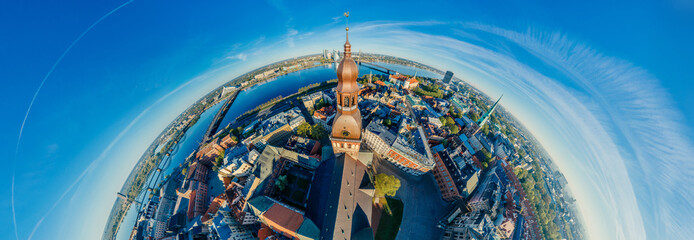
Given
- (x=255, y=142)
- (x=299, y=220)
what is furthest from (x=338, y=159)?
(x=255, y=142)

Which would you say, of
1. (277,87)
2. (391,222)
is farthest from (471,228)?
(277,87)

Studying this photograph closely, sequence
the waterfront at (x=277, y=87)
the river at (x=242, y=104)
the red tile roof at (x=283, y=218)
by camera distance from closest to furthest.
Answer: the red tile roof at (x=283, y=218)
the river at (x=242, y=104)
the waterfront at (x=277, y=87)

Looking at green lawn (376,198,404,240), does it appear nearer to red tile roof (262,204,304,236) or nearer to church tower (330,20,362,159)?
church tower (330,20,362,159)

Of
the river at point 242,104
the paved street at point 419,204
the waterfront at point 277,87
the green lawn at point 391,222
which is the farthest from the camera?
the waterfront at point 277,87

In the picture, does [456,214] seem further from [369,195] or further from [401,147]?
[369,195]

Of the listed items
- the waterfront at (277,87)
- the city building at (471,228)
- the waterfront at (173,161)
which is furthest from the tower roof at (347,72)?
the waterfront at (277,87)

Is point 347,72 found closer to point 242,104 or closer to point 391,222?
point 391,222

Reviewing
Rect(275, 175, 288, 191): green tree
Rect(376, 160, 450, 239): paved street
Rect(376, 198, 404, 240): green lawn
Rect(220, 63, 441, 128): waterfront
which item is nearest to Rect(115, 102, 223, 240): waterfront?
Rect(220, 63, 441, 128): waterfront

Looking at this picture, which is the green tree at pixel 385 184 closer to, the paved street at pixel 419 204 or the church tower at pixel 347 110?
the paved street at pixel 419 204
